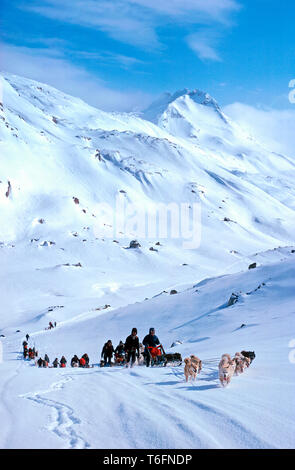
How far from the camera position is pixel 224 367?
9203 millimetres

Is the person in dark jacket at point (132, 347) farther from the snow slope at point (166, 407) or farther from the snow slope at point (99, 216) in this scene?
the snow slope at point (99, 216)

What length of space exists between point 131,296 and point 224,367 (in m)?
53.7

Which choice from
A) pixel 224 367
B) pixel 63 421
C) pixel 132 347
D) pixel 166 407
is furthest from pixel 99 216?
pixel 63 421

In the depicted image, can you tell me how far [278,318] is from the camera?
21.0 metres

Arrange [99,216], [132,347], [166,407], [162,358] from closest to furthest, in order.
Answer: [166,407] < [132,347] < [162,358] < [99,216]

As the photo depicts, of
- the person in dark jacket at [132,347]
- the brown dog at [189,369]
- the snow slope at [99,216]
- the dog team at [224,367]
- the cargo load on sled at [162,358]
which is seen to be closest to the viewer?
the dog team at [224,367]

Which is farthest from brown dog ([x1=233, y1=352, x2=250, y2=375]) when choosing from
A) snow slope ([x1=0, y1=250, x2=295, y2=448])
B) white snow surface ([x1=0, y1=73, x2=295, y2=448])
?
white snow surface ([x1=0, y1=73, x2=295, y2=448])

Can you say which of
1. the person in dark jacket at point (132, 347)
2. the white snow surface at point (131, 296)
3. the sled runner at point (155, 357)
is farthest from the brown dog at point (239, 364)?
the sled runner at point (155, 357)

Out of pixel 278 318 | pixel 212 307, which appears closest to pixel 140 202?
pixel 212 307

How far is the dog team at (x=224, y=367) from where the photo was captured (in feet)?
30.2

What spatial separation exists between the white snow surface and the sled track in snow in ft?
0.12

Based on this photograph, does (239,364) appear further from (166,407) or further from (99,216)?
(99,216)

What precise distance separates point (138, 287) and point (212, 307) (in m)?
40.7

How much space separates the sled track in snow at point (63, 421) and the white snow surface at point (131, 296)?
0.12ft
